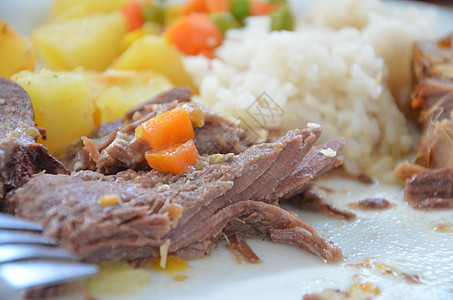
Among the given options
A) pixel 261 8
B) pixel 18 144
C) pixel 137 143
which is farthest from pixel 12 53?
pixel 261 8

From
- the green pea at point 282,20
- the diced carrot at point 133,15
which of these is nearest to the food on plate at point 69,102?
the green pea at point 282,20

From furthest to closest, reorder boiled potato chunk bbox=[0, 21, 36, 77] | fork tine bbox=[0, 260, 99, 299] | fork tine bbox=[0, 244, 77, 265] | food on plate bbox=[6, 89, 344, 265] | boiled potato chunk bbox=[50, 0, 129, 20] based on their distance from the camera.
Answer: boiled potato chunk bbox=[50, 0, 129, 20] → boiled potato chunk bbox=[0, 21, 36, 77] → food on plate bbox=[6, 89, 344, 265] → fork tine bbox=[0, 244, 77, 265] → fork tine bbox=[0, 260, 99, 299]

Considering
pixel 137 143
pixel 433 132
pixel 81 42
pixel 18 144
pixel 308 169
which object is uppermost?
pixel 81 42

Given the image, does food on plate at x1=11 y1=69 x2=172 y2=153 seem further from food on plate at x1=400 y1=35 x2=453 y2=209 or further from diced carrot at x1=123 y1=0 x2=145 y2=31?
food on plate at x1=400 y1=35 x2=453 y2=209

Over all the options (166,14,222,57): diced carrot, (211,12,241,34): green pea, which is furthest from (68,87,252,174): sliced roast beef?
(211,12,241,34): green pea

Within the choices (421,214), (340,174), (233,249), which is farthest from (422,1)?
→ (233,249)

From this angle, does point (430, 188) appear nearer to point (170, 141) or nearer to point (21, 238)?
point (170, 141)
